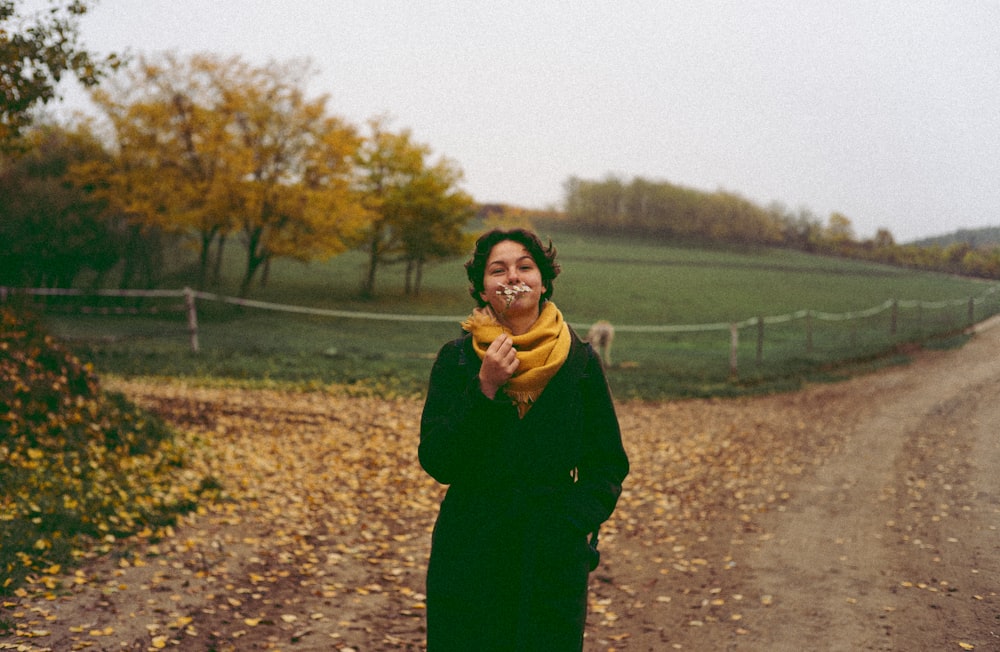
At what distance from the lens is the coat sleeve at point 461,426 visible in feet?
8.45

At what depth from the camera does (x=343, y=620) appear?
18.3 feet

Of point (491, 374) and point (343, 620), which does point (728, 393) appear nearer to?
point (343, 620)

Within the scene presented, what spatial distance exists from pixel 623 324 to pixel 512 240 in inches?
1063

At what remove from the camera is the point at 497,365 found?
2.52 metres

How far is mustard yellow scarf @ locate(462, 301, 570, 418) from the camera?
8.57 feet

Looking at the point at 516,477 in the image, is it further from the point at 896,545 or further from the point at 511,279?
the point at 896,545

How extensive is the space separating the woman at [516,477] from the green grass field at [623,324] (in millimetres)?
11742

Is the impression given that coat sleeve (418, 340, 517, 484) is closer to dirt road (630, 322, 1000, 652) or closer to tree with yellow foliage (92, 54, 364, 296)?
dirt road (630, 322, 1000, 652)

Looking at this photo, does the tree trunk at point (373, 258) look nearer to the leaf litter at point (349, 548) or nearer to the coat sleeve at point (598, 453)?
the leaf litter at point (349, 548)

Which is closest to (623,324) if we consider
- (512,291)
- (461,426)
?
(512,291)

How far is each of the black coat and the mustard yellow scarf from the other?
0.04 meters

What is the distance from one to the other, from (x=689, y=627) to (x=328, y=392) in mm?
11674

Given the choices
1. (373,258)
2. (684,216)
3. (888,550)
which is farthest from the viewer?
(684,216)

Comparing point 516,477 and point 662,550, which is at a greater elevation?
point 516,477
